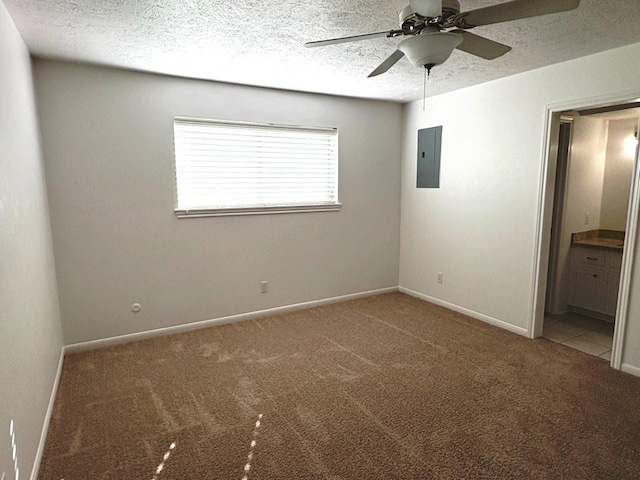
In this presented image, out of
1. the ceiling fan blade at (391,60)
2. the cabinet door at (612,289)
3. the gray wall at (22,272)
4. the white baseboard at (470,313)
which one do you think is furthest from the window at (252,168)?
the cabinet door at (612,289)

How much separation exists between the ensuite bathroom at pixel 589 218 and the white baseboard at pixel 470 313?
33 centimetres

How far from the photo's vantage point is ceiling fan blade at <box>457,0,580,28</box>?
1.54 m

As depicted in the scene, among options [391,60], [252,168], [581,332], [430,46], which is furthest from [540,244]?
[252,168]

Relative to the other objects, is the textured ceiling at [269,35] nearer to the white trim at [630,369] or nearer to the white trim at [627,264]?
the white trim at [627,264]

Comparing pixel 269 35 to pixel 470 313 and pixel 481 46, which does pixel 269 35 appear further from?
pixel 470 313

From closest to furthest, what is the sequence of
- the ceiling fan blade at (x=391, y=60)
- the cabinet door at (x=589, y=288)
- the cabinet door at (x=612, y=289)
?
the ceiling fan blade at (x=391, y=60) < the cabinet door at (x=612, y=289) < the cabinet door at (x=589, y=288)

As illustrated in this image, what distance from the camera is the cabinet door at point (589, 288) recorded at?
155 inches

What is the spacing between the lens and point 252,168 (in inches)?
156

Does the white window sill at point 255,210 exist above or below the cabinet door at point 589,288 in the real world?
above

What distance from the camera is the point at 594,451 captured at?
2.06m

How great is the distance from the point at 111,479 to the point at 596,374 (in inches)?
128

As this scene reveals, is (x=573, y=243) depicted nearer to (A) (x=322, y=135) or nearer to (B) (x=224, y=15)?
(A) (x=322, y=135)

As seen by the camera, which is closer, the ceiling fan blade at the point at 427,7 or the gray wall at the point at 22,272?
the ceiling fan blade at the point at 427,7

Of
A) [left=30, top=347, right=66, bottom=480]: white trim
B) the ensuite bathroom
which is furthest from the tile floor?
[left=30, top=347, right=66, bottom=480]: white trim
